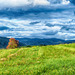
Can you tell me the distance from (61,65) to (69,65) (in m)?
1.09

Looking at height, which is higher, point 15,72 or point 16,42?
point 15,72

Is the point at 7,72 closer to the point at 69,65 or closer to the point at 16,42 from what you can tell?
the point at 69,65

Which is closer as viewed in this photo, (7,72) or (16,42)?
(7,72)

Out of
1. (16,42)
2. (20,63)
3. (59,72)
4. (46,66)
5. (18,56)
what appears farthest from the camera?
(16,42)

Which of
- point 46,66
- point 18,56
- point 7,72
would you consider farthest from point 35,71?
point 18,56

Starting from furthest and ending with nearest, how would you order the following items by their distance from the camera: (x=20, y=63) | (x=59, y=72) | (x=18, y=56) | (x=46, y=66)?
(x=18, y=56), (x=20, y=63), (x=46, y=66), (x=59, y=72)

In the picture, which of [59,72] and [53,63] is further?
[53,63]

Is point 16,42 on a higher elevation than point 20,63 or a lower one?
lower

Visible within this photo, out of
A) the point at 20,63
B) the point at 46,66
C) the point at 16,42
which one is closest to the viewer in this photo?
the point at 46,66

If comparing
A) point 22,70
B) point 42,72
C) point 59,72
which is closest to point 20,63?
point 22,70

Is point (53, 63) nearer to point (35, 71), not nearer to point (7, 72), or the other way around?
point (35, 71)

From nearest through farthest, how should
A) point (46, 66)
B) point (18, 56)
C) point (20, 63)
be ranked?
point (46, 66) → point (20, 63) → point (18, 56)

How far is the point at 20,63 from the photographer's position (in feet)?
64.1

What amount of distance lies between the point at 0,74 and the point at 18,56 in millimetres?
8611
